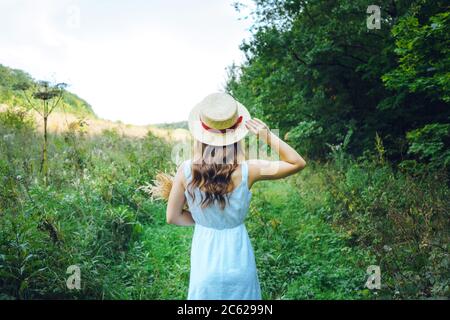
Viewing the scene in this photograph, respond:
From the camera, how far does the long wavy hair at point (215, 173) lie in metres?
2.52

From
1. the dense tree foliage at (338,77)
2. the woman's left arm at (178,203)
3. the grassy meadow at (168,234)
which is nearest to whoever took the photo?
the woman's left arm at (178,203)

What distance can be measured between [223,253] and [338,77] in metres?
7.75

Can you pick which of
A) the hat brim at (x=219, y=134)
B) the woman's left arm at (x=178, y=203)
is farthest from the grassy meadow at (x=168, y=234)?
the hat brim at (x=219, y=134)

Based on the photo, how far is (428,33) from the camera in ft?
18.1

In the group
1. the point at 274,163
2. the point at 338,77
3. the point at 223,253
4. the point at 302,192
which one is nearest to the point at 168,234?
the point at 302,192

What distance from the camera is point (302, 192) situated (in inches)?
313

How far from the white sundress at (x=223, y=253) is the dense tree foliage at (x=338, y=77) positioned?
5.37 metres

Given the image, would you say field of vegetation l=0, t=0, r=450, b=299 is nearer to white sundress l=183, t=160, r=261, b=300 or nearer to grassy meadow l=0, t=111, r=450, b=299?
grassy meadow l=0, t=111, r=450, b=299

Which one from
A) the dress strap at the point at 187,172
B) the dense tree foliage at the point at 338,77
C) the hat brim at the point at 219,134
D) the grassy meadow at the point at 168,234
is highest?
the dense tree foliage at the point at 338,77

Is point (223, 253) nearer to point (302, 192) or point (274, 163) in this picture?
point (274, 163)

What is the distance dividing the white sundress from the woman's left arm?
5 centimetres

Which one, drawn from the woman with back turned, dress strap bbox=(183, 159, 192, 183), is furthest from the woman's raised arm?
dress strap bbox=(183, 159, 192, 183)

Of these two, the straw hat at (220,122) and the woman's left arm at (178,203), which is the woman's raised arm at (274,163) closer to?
the straw hat at (220,122)

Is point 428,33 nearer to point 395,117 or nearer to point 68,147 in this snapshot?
point 395,117
